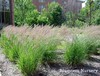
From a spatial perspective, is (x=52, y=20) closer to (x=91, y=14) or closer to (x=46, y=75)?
(x=91, y=14)

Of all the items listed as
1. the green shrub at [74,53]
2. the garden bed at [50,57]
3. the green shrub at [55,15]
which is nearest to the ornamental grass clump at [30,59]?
the garden bed at [50,57]

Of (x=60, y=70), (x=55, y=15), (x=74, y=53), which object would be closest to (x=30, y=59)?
(x=60, y=70)

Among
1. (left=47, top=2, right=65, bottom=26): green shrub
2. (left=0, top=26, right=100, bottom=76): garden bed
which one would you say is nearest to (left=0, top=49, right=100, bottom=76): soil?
(left=0, top=26, right=100, bottom=76): garden bed

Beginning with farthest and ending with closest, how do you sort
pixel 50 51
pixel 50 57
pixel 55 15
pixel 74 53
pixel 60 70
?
pixel 55 15 → pixel 50 57 → pixel 50 51 → pixel 74 53 → pixel 60 70

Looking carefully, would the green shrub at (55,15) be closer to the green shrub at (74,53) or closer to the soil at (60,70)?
the soil at (60,70)

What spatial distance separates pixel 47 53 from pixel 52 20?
34.0 m

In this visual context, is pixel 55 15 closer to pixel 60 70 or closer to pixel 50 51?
pixel 50 51

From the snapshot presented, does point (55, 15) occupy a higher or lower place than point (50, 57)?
higher

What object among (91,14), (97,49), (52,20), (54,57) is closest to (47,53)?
(54,57)

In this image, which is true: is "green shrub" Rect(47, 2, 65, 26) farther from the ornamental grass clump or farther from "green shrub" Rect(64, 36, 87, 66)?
the ornamental grass clump

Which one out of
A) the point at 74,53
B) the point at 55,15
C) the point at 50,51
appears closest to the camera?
the point at 74,53

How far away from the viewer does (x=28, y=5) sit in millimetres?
41312

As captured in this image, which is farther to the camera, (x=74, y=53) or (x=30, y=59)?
(x=74, y=53)

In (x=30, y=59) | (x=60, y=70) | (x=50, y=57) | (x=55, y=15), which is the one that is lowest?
(x=60, y=70)
